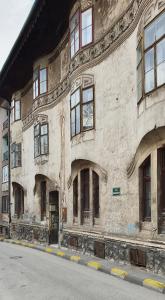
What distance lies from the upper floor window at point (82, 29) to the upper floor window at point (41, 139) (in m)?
6.18

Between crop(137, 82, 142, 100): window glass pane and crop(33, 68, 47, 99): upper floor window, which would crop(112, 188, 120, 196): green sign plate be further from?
crop(33, 68, 47, 99): upper floor window

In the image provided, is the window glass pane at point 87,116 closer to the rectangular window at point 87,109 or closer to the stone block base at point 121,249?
the rectangular window at point 87,109

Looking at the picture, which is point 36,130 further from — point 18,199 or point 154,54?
point 154,54

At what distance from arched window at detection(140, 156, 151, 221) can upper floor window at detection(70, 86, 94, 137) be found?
4199 mm

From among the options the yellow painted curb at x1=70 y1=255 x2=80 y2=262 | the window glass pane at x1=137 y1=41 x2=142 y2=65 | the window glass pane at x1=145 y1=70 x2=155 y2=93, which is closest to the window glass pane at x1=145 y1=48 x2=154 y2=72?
the window glass pane at x1=145 y1=70 x2=155 y2=93

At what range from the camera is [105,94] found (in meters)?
16.6

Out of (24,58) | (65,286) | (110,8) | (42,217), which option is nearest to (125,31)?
(110,8)

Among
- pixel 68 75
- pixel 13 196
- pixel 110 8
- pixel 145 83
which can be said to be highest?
pixel 110 8

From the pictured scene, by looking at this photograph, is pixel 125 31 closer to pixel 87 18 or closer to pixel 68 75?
pixel 87 18

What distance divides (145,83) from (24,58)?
45.9 feet

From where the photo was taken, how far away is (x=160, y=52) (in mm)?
12039

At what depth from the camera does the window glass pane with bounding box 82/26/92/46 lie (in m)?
17.8

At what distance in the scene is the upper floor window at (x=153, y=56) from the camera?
11.9 meters

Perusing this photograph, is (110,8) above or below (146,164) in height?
above
